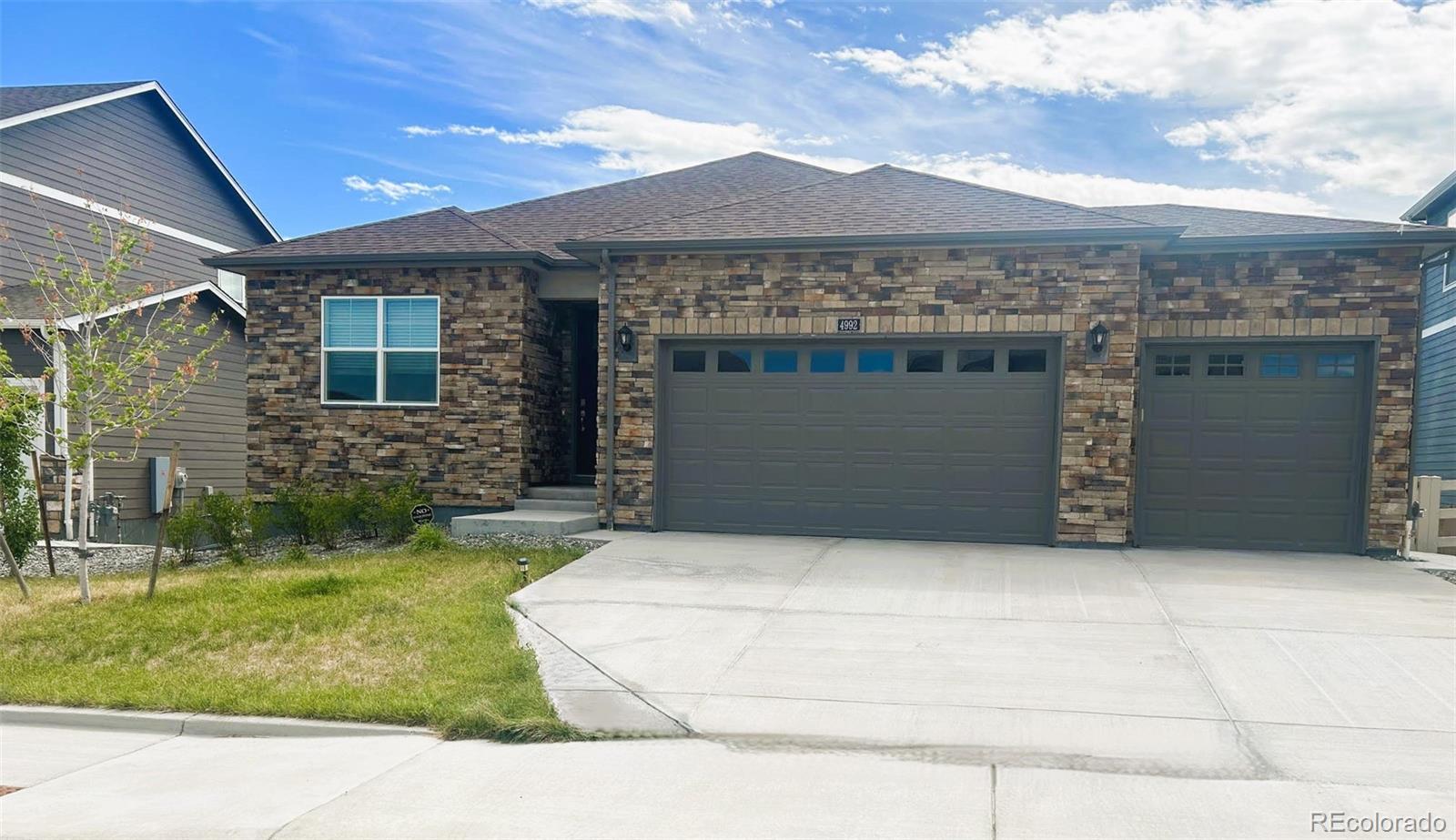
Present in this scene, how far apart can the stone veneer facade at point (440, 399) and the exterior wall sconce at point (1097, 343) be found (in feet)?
23.4

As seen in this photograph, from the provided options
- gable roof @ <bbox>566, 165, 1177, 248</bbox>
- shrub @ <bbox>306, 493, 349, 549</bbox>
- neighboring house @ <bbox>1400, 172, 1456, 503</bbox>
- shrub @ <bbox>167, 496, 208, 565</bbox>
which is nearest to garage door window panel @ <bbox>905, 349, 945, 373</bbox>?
gable roof @ <bbox>566, 165, 1177, 248</bbox>

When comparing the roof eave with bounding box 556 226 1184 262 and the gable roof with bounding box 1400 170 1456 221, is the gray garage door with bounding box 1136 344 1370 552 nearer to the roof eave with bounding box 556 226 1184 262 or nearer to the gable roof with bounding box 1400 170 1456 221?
the roof eave with bounding box 556 226 1184 262

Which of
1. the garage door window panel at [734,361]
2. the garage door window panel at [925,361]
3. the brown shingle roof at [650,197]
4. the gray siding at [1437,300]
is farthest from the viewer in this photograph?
the gray siding at [1437,300]

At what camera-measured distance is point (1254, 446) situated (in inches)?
417

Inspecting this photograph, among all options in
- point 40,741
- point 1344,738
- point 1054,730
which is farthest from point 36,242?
point 1344,738

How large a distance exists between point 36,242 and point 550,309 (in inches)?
414

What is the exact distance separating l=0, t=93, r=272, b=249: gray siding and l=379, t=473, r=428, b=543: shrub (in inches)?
346

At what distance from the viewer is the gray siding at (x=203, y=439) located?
1575 cm

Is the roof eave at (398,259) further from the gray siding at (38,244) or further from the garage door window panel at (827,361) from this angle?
the garage door window panel at (827,361)

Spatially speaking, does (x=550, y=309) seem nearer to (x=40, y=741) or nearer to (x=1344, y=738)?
(x=40, y=741)

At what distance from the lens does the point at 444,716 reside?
5.27m

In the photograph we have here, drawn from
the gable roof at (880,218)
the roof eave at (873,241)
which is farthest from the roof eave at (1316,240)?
the gable roof at (880,218)

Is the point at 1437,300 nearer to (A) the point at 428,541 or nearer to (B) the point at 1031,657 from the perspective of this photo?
(B) the point at 1031,657

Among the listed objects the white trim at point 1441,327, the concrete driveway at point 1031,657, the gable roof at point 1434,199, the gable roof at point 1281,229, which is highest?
the gable roof at point 1434,199
